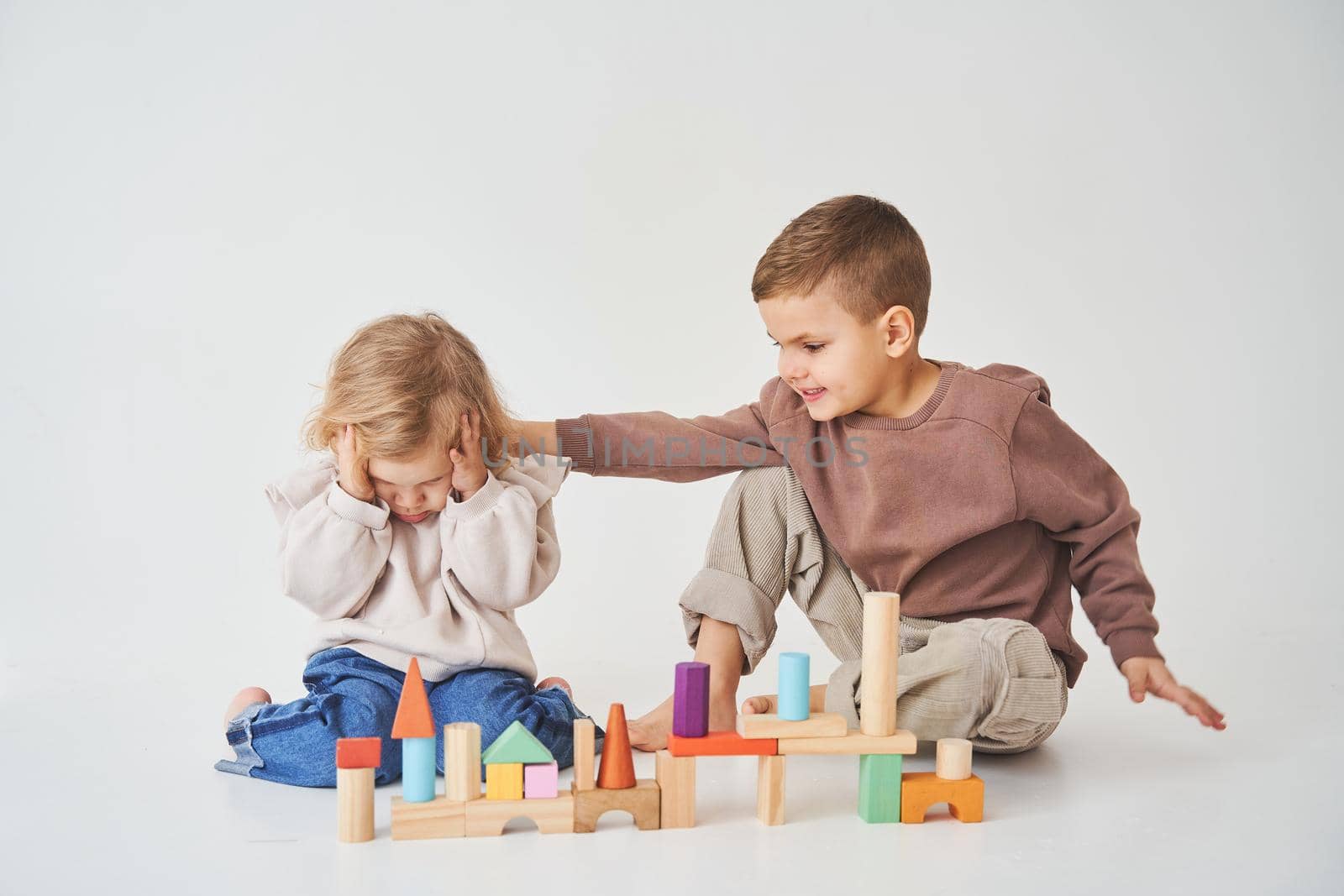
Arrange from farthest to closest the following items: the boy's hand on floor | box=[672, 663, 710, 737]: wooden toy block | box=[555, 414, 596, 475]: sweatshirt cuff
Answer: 1. box=[555, 414, 596, 475]: sweatshirt cuff
2. the boy's hand on floor
3. box=[672, 663, 710, 737]: wooden toy block

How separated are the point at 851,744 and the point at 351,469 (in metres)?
0.67

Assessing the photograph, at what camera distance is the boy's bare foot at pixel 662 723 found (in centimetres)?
161

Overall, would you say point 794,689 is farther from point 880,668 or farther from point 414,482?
point 414,482

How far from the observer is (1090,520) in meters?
1.64

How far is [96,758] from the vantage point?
1539mm

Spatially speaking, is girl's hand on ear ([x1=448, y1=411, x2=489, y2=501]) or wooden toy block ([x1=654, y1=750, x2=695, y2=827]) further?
girl's hand on ear ([x1=448, y1=411, x2=489, y2=501])

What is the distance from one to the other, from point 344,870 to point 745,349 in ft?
5.28

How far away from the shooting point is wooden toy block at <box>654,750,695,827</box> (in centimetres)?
129

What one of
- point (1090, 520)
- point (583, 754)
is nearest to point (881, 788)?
point (583, 754)

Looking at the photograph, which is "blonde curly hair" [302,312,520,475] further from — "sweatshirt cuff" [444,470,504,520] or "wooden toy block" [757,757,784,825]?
"wooden toy block" [757,757,784,825]

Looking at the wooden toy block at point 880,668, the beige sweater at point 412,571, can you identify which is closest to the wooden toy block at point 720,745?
the wooden toy block at point 880,668

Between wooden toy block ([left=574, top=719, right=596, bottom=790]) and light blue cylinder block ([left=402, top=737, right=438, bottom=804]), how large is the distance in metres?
0.14

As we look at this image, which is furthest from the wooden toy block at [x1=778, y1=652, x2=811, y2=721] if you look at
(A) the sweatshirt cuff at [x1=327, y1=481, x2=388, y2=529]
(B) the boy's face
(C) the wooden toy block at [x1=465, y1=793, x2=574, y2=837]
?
(A) the sweatshirt cuff at [x1=327, y1=481, x2=388, y2=529]

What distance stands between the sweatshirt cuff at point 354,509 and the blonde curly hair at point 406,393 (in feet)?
0.19
